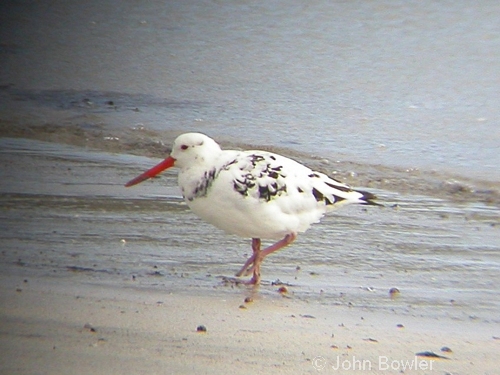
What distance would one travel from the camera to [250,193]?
4.92m

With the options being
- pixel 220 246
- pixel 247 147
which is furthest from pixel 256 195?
pixel 247 147

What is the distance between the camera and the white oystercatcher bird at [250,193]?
16.1 ft

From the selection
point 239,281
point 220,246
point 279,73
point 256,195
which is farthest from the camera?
point 279,73

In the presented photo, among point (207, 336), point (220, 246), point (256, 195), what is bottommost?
point (220, 246)

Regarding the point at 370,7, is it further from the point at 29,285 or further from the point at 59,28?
the point at 29,285

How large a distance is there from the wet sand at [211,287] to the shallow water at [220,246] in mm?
13

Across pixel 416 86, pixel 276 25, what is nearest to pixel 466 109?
pixel 416 86

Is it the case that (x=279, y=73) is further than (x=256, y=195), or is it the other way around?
(x=279, y=73)

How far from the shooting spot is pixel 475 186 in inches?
291

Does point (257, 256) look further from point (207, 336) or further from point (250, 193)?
point (207, 336)

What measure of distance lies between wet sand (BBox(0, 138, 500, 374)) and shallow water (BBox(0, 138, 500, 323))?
13mm

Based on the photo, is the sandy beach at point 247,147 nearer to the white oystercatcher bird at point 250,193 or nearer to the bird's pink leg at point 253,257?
the bird's pink leg at point 253,257

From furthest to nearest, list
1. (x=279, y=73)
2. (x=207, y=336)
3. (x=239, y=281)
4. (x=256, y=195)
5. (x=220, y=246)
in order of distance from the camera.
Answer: (x=279, y=73) < (x=220, y=246) < (x=256, y=195) < (x=239, y=281) < (x=207, y=336)

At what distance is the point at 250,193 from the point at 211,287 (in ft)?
1.83
